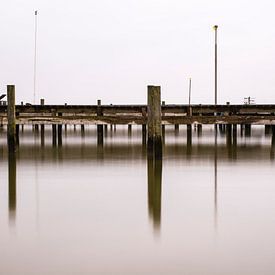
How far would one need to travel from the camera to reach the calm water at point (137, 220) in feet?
13.6

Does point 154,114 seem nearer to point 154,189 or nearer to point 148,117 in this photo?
point 148,117

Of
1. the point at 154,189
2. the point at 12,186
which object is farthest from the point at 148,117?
the point at 12,186

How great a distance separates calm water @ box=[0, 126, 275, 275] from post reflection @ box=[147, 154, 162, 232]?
2 centimetres

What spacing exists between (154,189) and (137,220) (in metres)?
2.70

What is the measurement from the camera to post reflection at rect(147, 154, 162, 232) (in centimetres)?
607

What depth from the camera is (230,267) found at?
4027 millimetres

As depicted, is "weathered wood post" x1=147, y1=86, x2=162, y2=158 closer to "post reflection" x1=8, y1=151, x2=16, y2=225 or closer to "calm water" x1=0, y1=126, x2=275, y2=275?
"calm water" x1=0, y1=126, x2=275, y2=275

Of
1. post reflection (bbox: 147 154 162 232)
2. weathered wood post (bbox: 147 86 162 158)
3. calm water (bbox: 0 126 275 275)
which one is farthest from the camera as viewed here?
weathered wood post (bbox: 147 86 162 158)

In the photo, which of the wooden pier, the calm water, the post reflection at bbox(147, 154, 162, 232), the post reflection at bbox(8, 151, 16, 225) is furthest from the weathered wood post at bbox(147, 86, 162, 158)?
the post reflection at bbox(8, 151, 16, 225)

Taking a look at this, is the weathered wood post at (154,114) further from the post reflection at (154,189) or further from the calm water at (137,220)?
the calm water at (137,220)

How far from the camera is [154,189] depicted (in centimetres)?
854

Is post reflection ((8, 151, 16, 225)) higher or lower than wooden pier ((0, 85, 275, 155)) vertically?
lower

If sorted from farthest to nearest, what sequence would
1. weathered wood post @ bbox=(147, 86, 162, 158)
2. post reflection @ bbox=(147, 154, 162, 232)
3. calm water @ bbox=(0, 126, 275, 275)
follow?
weathered wood post @ bbox=(147, 86, 162, 158)
post reflection @ bbox=(147, 154, 162, 232)
calm water @ bbox=(0, 126, 275, 275)

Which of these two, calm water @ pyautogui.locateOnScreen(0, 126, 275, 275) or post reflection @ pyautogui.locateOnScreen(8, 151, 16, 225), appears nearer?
calm water @ pyautogui.locateOnScreen(0, 126, 275, 275)
